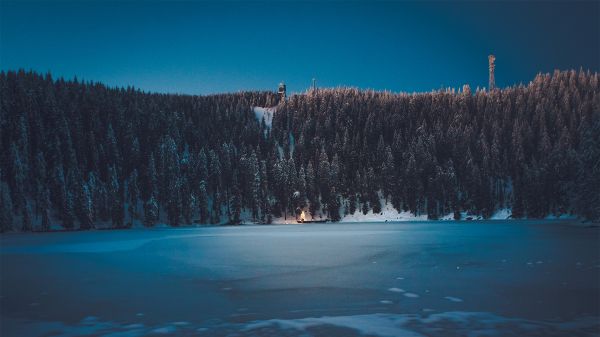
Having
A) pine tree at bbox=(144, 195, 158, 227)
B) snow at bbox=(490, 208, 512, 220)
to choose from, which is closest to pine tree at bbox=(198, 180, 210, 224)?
pine tree at bbox=(144, 195, 158, 227)

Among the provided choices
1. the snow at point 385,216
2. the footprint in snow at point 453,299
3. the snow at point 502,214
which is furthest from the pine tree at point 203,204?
the footprint in snow at point 453,299

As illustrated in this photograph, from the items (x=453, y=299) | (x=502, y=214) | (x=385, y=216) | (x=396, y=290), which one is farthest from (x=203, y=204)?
(x=453, y=299)

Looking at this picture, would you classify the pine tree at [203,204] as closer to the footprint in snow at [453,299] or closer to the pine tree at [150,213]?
the pine tree at [150,213]

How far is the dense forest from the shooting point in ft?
373

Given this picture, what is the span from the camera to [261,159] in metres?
149

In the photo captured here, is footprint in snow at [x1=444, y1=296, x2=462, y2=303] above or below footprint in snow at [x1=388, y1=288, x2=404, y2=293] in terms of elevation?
above

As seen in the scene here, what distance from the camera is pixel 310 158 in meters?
150

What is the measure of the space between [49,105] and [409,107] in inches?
4980

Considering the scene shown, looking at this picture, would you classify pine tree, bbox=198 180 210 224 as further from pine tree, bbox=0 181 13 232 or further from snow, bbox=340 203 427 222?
pine tree, bbox=0 181 13 232

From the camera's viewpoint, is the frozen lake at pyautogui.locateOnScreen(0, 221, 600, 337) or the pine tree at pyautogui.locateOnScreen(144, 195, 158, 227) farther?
the pine tree at pyautogui.locateOnScreen(144, 195, 158, 227)

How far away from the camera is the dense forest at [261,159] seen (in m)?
114

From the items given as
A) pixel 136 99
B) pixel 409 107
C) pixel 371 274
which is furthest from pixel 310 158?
pixel 371 274

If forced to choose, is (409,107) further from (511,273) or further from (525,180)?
(511,273)

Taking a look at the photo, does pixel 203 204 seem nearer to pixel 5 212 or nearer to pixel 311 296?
pixel 5 212
